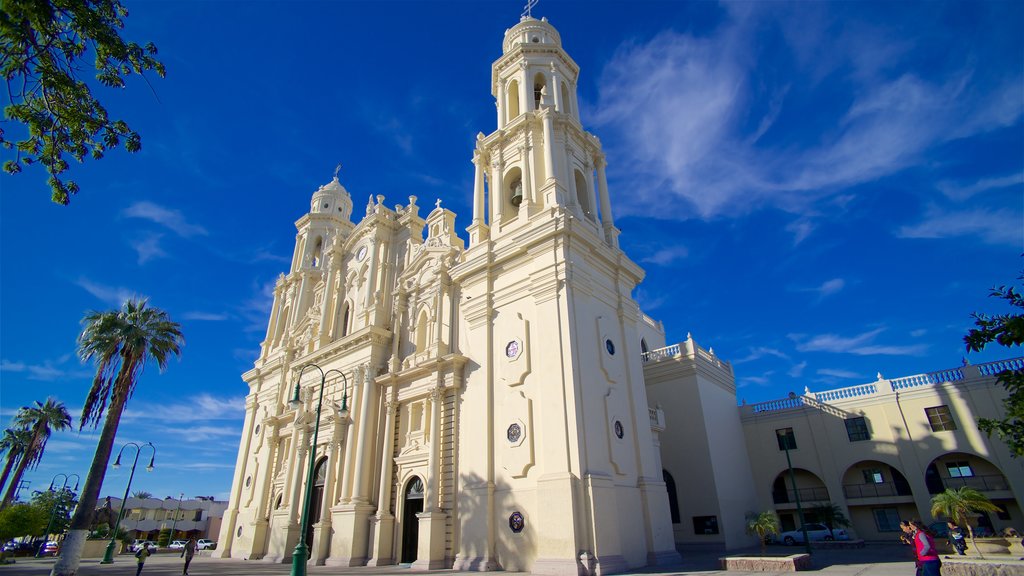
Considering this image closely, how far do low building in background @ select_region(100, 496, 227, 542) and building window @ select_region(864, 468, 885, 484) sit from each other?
225 feet

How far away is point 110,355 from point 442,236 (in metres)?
14.3

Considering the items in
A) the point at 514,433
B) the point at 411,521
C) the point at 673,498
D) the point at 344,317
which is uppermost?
the point at 344,317

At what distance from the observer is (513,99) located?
82.6ft

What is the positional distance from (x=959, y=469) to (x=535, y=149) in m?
23.6

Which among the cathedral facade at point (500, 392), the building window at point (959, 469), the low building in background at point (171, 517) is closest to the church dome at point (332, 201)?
the cathedral facade at point (500, 392)

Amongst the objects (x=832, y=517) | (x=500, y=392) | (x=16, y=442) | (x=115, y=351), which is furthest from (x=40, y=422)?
(x=832, y=517)

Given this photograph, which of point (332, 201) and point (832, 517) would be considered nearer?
point (832, 517)

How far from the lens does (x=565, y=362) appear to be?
1593 centimetres

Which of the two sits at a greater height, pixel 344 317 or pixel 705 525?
pixel 344 317

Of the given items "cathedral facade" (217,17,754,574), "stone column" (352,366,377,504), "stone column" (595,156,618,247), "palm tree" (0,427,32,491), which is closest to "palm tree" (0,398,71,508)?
"palm tree" (0,427,32,491)

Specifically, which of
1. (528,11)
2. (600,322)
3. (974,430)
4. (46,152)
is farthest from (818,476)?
(46,152)

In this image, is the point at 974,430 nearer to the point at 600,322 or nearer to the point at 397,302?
the point at 600,322

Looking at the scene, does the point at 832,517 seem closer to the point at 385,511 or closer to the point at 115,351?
the point at 385,511

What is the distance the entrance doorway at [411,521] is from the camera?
19281 mm
